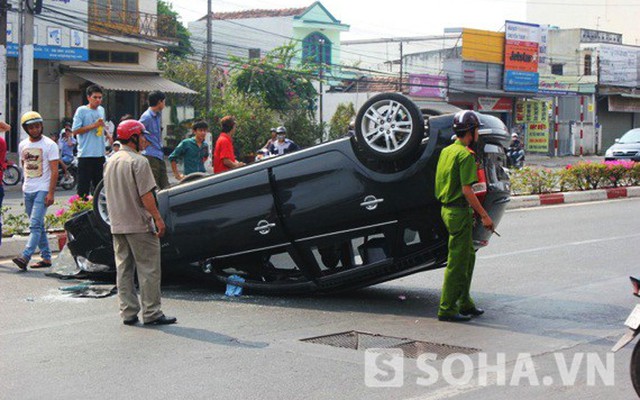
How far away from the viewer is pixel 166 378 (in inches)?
235

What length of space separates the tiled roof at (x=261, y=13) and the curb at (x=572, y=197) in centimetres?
3824

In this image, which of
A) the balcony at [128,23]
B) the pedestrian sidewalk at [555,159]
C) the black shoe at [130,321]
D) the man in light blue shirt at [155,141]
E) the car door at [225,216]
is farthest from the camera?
the pedestrian sidewalk at [555,159]

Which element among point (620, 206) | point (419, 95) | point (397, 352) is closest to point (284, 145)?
point (620, 206)

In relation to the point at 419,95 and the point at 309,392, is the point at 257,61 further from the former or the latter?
the point at 309,392

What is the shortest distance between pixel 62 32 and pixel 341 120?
14.9 meters

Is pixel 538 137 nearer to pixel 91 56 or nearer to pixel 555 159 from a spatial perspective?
pixel 555 159

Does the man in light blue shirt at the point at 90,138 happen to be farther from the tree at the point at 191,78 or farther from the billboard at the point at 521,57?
the billboard at the point at 521,57

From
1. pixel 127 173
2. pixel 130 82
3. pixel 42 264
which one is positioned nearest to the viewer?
pixel 127 173

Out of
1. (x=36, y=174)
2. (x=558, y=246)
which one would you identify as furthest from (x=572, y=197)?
(x=36, y=174)

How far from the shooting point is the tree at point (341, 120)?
41.9m

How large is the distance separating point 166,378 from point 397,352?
170cm

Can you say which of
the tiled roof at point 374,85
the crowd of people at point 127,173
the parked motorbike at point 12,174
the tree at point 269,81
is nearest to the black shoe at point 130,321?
the crowd of people at point 127,173

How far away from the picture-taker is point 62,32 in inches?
1280

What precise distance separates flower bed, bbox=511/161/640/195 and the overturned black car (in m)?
12.5
